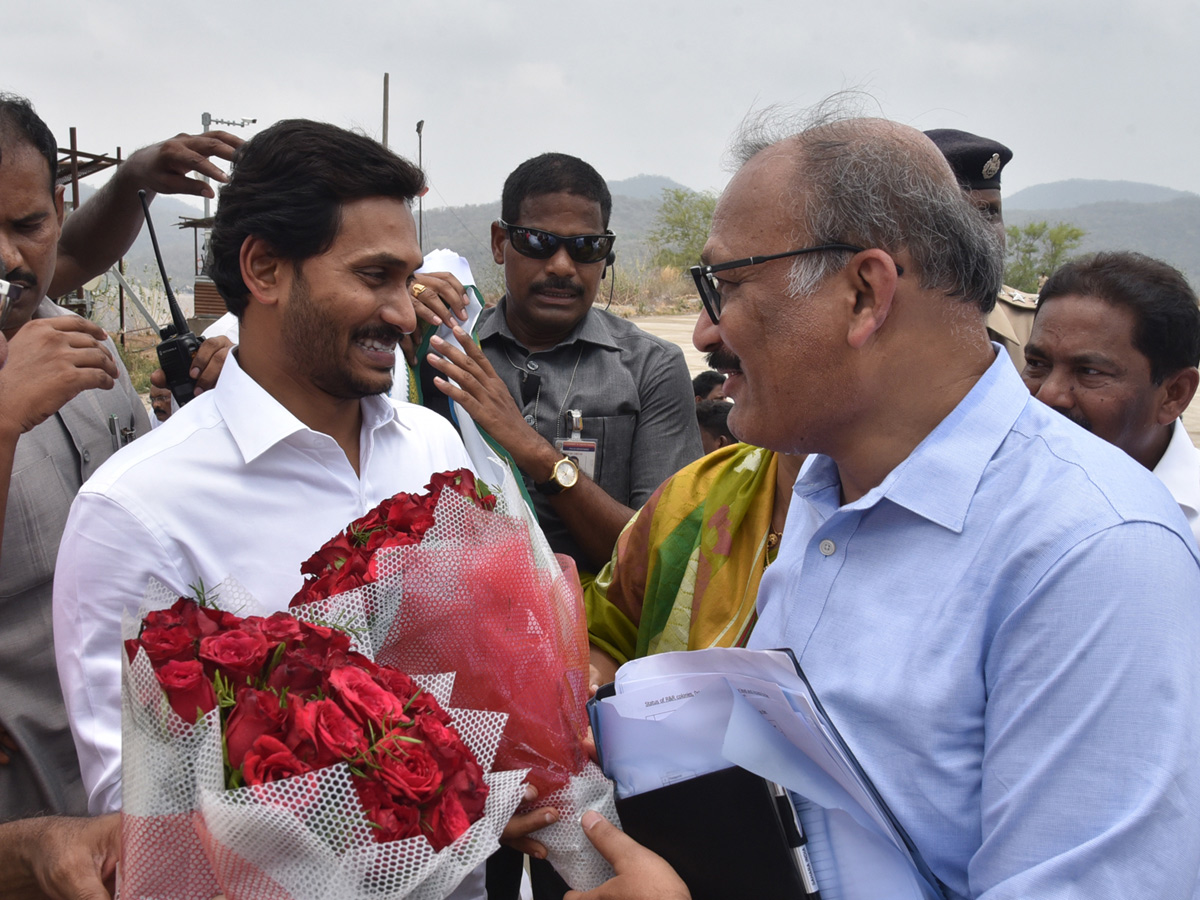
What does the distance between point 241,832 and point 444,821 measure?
24 centimetres

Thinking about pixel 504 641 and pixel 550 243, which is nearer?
pixel 504 641

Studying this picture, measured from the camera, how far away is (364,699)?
3.84 feet

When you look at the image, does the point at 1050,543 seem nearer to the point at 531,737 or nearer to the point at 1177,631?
the point at 1177,631

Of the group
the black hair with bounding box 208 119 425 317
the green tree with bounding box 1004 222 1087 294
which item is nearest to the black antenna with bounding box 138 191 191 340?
the black hair with bounding box 208 119 425 317

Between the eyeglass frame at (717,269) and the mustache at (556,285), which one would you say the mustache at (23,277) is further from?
the eyeglass frame at (717,269)

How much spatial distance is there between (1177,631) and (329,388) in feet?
5.84

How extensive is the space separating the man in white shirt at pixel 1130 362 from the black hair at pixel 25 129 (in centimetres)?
302

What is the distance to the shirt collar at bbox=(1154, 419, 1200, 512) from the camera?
268 cm

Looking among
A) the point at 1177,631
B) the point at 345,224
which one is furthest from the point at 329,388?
the point at 1177,631

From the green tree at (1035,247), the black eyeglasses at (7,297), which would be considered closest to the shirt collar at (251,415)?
the black eyeglasses at (7,297)

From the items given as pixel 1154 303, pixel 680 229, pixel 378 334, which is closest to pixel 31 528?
pixel 378 334

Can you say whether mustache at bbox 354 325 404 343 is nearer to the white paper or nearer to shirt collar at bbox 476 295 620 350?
the white paper

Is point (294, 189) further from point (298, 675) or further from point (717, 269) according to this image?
point (298, 675)

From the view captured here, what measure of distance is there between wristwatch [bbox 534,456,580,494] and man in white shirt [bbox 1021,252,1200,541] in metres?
1.50
